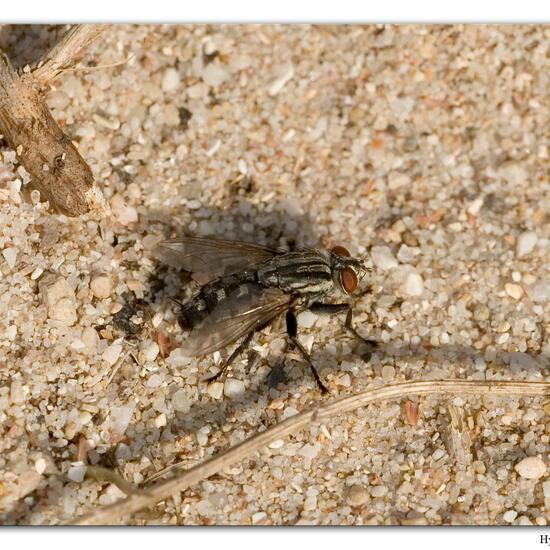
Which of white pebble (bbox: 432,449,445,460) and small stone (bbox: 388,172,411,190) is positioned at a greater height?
small stone (bbox: 388,172,411,190)

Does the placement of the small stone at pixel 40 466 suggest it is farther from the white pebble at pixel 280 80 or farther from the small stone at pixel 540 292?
the small stone at pixel 540 292

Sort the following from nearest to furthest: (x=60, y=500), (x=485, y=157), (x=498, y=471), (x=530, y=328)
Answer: (x=60, y=500) < (x=498, y=471) < (x=530, y=328) < (x=485, y=157)

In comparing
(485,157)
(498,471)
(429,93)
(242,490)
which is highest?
(429,93)

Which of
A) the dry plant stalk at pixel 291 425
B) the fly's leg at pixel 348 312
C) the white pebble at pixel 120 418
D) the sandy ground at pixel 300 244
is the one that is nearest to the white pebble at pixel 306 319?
the sandy ground at pixel 300 244

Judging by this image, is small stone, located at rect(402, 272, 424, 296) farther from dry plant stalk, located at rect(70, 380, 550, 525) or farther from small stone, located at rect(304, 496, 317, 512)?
small stone, located at rect(304, 496, 317, 512)

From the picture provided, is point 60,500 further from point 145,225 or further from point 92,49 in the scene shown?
point 92,49

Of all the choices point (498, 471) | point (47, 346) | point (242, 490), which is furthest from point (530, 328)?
point (47, 346)

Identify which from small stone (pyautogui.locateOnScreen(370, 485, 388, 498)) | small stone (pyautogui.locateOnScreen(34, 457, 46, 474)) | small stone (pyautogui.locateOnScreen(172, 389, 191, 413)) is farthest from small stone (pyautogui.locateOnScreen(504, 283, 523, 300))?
small stone (pyautogui.locateOnScreen(34, 457, 46, 474))
